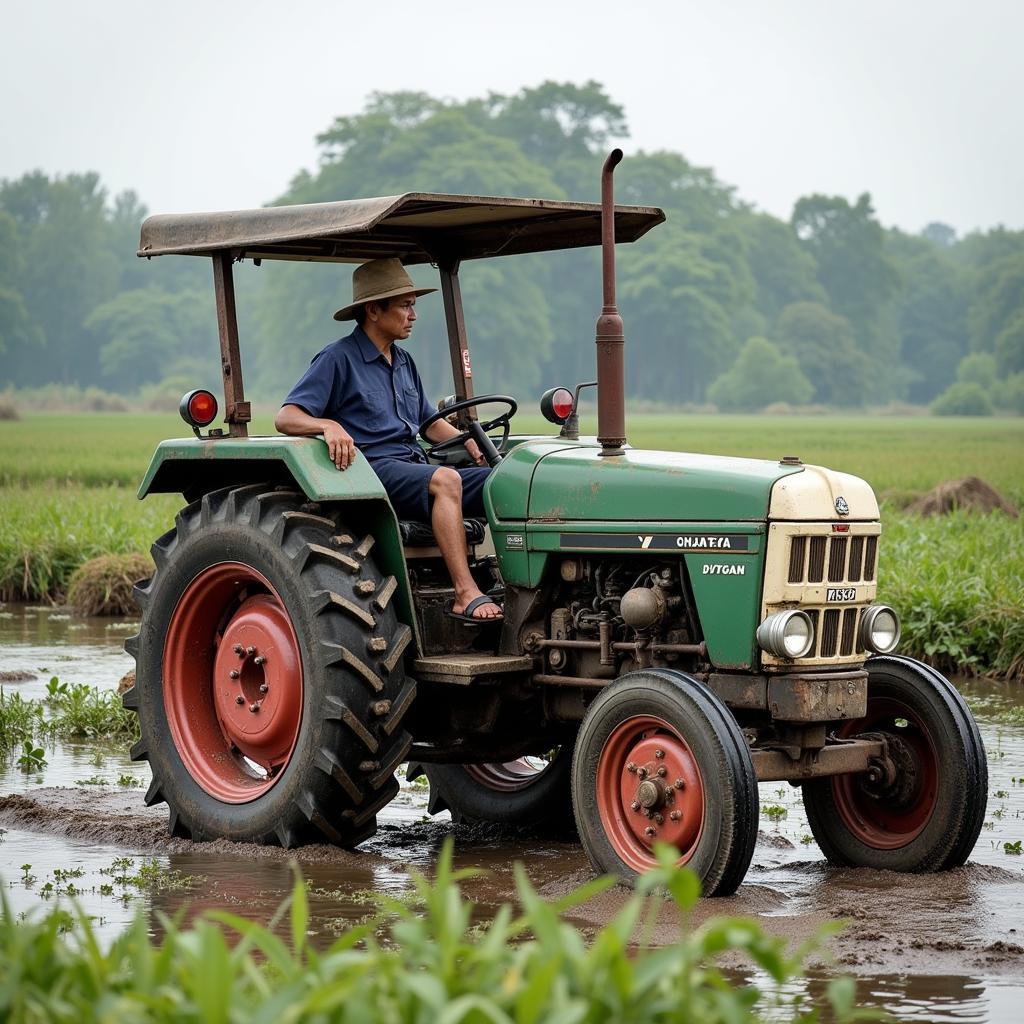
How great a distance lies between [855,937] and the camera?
5336 mm

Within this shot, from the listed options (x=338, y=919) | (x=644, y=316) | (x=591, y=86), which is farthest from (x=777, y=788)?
(x=591, y=86)

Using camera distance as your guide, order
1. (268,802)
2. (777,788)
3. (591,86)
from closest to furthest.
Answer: (268,802)
(777,788)
(591,86)

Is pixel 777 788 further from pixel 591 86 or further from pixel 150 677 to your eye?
pixel 591 86

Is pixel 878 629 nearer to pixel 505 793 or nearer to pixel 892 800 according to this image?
pixel 892 800

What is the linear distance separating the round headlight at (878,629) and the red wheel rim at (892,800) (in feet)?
0.90

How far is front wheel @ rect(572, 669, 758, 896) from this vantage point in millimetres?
5621

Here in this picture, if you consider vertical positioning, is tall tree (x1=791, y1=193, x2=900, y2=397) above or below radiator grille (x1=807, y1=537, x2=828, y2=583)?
above

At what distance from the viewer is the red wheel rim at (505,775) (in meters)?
7.40

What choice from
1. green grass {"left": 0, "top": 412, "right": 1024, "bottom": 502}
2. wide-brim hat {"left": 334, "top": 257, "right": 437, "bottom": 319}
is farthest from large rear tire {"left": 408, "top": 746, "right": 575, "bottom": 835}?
green grass {"left": 0, "top": 412, "right": 1024, "bottom": 502}

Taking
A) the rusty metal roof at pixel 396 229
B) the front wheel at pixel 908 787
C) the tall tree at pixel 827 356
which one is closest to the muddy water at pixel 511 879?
the front wheel at pixel 908 787

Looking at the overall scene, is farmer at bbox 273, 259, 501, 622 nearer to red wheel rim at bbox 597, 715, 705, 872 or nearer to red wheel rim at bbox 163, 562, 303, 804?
red wheel rim at bbox 163, 562, 303, 804

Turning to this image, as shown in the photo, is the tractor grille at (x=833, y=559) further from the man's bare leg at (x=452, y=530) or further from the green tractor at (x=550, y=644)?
the man's bare leg at (x=452, y=530)

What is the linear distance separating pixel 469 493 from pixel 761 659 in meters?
1.41

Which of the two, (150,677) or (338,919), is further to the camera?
(150,677)
